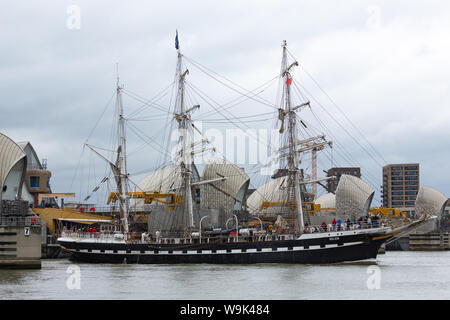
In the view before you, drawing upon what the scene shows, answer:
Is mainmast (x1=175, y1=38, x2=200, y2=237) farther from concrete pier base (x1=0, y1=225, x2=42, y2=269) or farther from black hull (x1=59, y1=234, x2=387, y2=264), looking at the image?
concrete pier base (x1=0, y1=225, x2=42, y2=269)

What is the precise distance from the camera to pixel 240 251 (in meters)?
72.2

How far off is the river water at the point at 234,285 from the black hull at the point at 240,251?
8534 mm

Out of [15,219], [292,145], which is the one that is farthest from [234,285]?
[15,219]

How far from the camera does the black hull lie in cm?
6781

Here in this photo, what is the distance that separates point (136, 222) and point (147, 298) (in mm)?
79605

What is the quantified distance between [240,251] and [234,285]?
27150 millimetres

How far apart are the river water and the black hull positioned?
8.53 meters

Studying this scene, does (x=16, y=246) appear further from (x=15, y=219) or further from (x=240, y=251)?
(x=15, y=219)

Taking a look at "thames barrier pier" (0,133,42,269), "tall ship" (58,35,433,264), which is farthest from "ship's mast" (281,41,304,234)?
"thames barrier pier" (0,133,42,269)

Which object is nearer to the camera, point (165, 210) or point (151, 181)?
point (165, 210)

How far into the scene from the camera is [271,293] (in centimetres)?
4012

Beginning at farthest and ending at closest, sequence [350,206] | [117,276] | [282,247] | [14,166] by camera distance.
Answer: [350,206] → [14,166] → [282,247] → [117,276]
